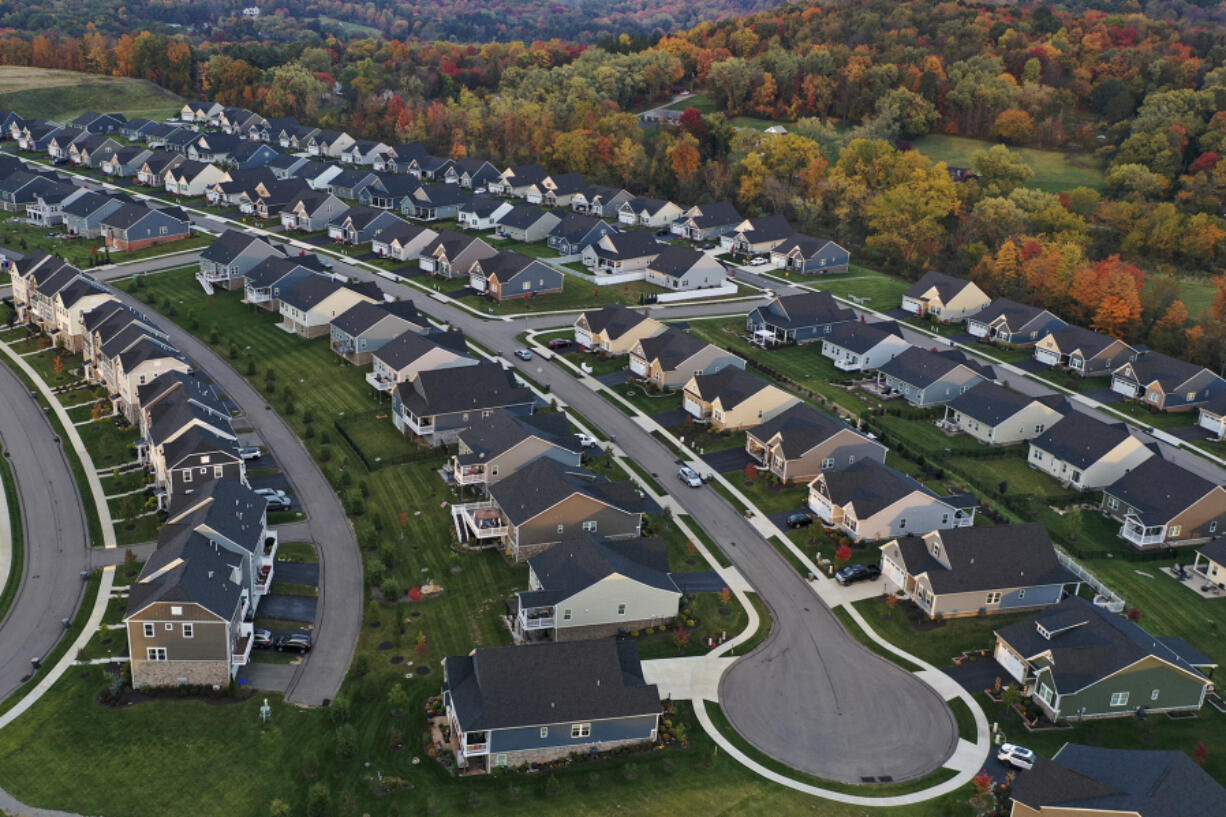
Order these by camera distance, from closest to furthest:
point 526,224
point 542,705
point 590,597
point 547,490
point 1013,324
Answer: point 542,705, point 590,597, point 547,490, point 1013,324, point 526,224

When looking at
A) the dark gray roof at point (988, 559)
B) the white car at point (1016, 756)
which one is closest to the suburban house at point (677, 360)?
the dark gray roof at point (988, 559)

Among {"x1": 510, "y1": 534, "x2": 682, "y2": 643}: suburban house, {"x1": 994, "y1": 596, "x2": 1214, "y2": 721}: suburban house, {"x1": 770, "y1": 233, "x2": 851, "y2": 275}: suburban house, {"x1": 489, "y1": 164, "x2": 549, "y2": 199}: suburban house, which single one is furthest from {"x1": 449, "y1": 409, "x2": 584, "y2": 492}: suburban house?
{"x1": 489, "y1": 164, "x2": 549, "y2": 199}: suburban house

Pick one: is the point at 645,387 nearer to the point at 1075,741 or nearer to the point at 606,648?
the point at 606,648

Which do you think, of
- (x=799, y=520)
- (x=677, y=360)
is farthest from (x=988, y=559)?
(x=677, y=360)

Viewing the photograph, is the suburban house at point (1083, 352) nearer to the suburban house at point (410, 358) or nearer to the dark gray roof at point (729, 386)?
the dark gray roof at point (729, 386)

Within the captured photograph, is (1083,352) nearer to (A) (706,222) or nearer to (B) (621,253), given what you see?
(B) (621,253)

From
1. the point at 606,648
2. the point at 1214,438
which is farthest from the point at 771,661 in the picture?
the point at 1214,438
